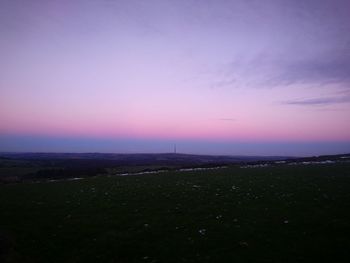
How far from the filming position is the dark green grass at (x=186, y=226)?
577 inches

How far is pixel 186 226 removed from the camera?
61.4 ft

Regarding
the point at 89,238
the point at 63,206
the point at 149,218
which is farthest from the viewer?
the point at 63,206

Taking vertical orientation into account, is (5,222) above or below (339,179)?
below

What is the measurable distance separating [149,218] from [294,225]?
9412 mm

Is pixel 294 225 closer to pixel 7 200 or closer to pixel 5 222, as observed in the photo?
pixel 5 222

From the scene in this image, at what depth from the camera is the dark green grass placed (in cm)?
1466

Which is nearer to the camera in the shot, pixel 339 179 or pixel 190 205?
pixel 190 205

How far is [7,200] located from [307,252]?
28.8 metres

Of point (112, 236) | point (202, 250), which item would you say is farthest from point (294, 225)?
point (112, 236)

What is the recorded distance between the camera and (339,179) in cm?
3453

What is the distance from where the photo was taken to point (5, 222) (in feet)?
71.7

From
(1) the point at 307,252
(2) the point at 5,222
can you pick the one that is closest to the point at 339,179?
(1) the point at 307,252

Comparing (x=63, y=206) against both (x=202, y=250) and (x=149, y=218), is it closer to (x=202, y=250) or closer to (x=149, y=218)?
(x=149, y=218)

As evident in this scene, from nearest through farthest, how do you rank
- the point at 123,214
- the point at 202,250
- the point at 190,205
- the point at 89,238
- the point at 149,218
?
1. the point at 202,250
2. the point at 89,238
3. the point at 149,218
4. the point at 123,214
5. the point at 190,205
